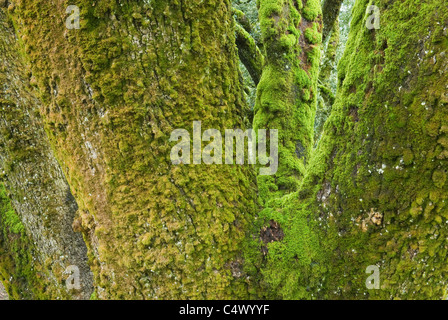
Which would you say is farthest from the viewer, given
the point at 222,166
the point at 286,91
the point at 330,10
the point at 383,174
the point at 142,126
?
the point at 330,10

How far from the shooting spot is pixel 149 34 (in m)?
1.59

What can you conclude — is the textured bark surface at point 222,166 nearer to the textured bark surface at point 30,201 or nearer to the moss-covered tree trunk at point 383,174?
the moss-covered tree trunk at point 383,174

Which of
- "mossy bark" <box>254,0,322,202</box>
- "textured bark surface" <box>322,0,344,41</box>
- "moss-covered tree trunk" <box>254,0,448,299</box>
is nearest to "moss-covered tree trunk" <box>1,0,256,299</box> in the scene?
"moss-covered tree trunk" <box>254,0,448,299</box>

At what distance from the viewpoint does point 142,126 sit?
1646mm

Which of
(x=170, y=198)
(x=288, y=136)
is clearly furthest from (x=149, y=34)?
(x=288, y=136)

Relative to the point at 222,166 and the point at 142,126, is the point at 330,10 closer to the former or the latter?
the point at 222,166

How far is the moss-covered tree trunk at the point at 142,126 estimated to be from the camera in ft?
5.16

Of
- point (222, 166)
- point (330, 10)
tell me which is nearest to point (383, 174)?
point (222, 166)

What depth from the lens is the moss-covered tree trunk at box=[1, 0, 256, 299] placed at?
5.16 ft

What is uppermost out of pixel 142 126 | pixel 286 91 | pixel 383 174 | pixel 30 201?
pixel 286 91

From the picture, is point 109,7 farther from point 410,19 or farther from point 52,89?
point 410,19

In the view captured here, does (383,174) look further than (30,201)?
No

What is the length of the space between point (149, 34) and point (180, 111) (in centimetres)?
42

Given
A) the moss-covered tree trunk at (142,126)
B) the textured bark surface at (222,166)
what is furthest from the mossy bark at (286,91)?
the moss-covered tree trunk at (142,126)
